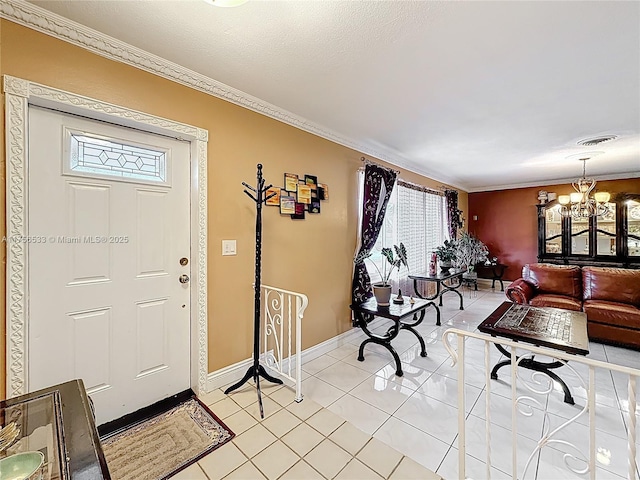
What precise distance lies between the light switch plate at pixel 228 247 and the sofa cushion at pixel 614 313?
414cm

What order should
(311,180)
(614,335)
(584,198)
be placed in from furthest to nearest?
(584,198)
(614,335)
(311,180)

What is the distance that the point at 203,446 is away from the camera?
5.65 feet

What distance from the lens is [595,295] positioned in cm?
365

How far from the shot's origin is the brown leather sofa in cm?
315

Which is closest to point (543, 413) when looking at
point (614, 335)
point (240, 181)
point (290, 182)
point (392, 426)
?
point (392, 426)

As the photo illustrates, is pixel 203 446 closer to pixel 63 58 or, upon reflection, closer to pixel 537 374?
pixel 63 58

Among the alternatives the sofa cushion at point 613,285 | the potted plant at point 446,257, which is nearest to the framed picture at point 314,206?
the potted plant at point 446,257

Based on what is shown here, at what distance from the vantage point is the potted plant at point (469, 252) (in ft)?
18.5

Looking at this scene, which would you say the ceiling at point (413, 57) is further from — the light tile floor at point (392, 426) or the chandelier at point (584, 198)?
the light tile floor at point (392, 426)

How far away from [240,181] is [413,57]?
5.13 feet

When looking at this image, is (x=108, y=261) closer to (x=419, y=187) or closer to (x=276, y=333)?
(x=276, y=333)

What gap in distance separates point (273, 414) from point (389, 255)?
191 centimetres

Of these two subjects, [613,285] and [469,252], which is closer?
[613,285]

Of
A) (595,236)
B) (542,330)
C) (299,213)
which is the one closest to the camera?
(542,330)
